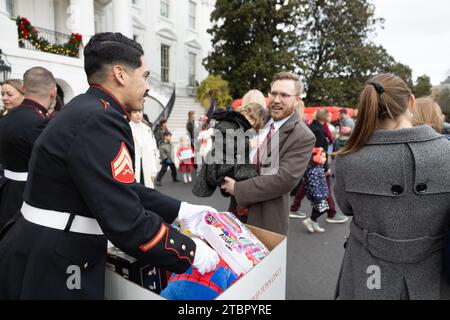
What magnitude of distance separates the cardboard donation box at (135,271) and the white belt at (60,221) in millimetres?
152

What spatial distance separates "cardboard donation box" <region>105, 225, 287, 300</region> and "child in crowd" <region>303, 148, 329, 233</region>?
3.81m

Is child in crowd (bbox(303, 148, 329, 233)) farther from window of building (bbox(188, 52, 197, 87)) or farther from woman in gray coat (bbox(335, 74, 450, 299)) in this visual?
window of building (bbox(188, 52, 197, 87))

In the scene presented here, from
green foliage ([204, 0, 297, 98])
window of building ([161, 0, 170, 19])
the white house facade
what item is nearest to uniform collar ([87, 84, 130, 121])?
the white house facade

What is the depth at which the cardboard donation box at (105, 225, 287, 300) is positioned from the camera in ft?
3.18

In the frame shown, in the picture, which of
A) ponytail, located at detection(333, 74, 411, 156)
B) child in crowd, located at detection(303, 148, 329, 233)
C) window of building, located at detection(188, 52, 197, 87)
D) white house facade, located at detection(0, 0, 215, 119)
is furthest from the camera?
window of building, located at detection(188, 52, 197, 87)

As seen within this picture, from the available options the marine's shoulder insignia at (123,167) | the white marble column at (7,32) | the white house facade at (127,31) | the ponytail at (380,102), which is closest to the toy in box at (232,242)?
the marine's shoulder insignia at (123,167)

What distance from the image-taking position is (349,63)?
24062 mm

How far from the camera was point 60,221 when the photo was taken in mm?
1187

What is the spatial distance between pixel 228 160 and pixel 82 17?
1378 cm

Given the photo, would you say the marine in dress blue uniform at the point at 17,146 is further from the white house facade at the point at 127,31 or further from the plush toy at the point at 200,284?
the white house facade at the point at 127,31

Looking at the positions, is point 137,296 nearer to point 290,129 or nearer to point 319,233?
point 290,129

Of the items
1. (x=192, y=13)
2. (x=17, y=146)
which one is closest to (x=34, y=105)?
(x=17, y=146)

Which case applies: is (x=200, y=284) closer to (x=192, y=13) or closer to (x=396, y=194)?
(x=396, y=194)
